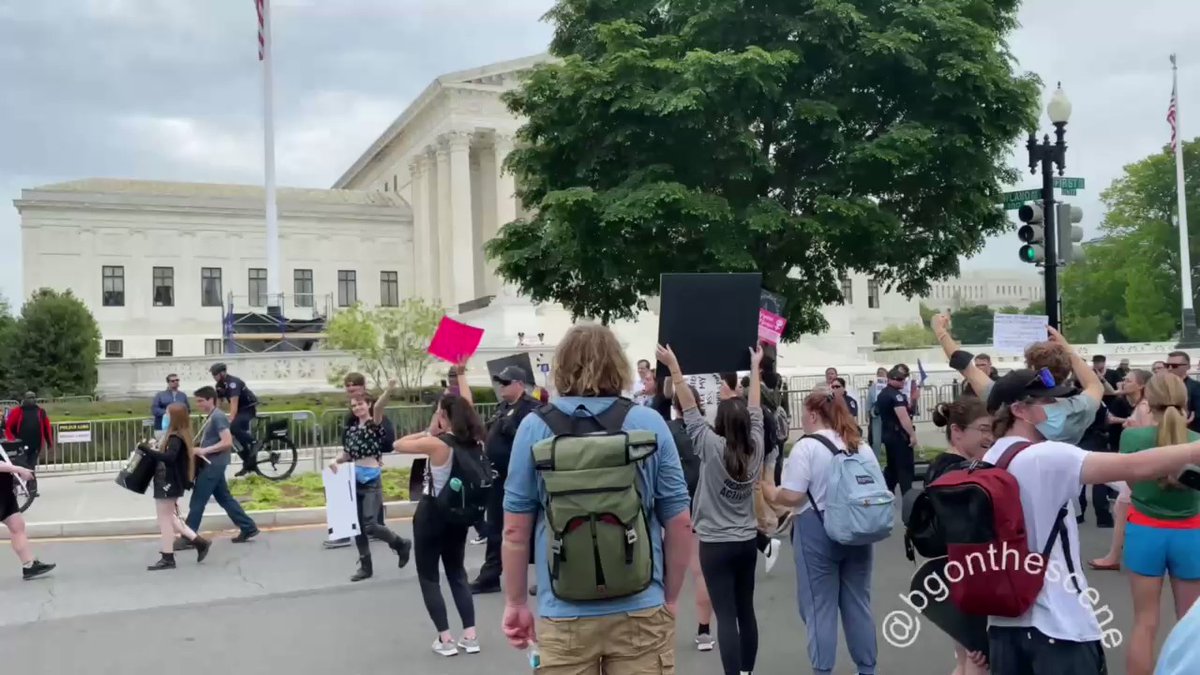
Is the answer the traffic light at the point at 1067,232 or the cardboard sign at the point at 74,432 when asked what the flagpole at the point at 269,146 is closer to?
the cardboard sign at the point at 74,432

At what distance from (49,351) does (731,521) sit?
3581 centimetres

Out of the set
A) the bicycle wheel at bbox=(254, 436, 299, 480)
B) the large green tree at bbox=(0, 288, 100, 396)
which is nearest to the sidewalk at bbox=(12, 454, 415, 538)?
the bicycle wheel at bbox=(254, 436, 299, 480)

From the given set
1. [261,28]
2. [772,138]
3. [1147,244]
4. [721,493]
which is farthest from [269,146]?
[1147,244]

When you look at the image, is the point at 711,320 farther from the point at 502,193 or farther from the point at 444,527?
the point at 502,193

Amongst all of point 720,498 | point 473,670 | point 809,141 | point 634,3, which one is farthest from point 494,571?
point 634,3

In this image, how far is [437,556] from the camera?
6.55 meters

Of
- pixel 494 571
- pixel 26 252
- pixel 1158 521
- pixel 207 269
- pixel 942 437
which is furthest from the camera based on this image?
pixel 207 269

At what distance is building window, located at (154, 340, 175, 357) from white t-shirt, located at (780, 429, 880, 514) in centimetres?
6176

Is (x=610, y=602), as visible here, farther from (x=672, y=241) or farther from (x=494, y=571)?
(x=672, y=241)

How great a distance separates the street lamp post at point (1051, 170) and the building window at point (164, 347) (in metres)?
58.4

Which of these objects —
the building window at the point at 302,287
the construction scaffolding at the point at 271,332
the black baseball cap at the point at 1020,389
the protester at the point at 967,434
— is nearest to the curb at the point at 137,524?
the protester at the point at 967,434

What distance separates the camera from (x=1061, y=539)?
3.29 meters

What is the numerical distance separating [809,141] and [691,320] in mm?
9504

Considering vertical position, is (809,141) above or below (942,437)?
above
